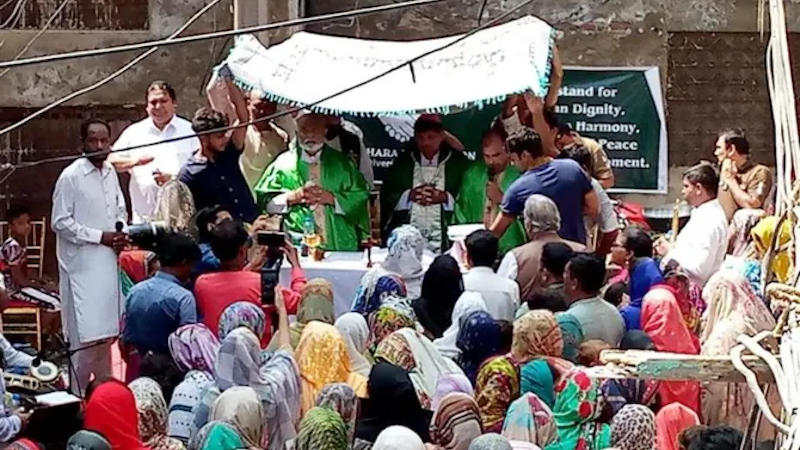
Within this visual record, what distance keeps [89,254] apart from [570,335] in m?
3.09

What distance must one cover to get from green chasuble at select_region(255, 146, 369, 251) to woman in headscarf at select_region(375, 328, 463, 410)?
237cm

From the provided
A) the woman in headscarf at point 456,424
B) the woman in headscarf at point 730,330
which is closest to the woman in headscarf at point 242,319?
the woman in headscarf at point 456,424

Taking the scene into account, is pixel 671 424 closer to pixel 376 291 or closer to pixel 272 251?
pixel 376 291

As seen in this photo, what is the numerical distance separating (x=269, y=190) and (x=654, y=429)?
391 cm

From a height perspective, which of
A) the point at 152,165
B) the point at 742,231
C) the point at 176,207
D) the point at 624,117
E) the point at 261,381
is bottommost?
the point at 261,381

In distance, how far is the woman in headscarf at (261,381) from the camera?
6238mm

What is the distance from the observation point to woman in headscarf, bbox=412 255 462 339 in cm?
738

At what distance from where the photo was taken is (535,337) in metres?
6.32

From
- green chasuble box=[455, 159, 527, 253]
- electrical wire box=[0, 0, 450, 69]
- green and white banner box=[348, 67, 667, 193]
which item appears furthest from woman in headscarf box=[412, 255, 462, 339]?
green and white banner box=[348, 67, 667, 193]

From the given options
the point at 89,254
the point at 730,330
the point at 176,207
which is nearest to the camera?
the point at 730,330

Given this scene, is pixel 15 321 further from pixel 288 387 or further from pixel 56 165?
Answer: pixel 288 387

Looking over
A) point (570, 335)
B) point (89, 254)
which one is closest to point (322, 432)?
point (570, 335)

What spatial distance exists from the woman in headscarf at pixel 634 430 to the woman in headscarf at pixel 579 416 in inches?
3.9

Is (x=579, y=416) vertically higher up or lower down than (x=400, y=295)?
lower down
